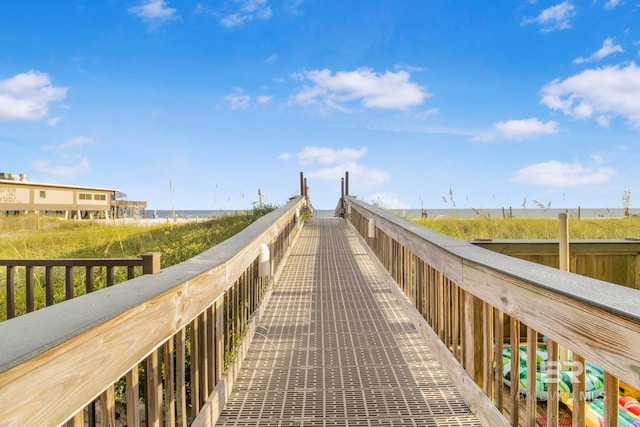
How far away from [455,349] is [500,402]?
0.63 meters

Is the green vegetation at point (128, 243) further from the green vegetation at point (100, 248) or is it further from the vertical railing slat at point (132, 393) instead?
the vertical railing slat at point (132, 393)

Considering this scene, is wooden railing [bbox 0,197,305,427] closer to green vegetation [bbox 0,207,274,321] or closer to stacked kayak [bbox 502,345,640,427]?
stacked kayak [bbox 502,345,640,427]

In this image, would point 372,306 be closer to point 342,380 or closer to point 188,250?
point 342,380

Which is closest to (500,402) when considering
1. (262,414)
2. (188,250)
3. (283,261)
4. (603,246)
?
(262,414)

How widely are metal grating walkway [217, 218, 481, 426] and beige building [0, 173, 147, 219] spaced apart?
2296cm

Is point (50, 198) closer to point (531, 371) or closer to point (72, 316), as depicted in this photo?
point (72, 316)

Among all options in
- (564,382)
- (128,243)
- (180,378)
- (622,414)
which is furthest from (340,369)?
(128,243)

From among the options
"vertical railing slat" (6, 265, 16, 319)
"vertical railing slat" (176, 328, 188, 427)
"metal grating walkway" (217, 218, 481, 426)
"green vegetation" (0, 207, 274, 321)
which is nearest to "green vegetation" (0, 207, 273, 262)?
"green vegetation" (0, 207, 274, 321)

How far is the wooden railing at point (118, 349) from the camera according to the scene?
802mm

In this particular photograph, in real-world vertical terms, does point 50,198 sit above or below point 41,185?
below

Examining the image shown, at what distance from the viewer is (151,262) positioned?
5.52 ft

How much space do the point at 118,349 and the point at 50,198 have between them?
36785 millimetres

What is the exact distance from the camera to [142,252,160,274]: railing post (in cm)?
167

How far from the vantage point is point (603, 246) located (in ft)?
18.4
